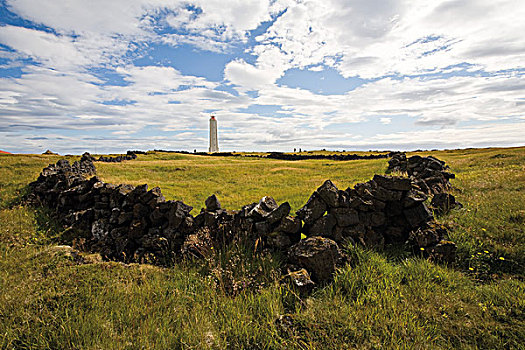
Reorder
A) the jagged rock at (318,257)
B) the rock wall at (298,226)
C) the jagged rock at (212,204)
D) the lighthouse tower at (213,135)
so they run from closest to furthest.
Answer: the jagged rock at (318,257), the rock wall at (298,226), the jagged rock at (212,204), the lighthouse tower at (213,135)

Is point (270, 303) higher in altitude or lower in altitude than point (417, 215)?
lower

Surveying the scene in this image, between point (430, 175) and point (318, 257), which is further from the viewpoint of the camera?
point (430, 175)

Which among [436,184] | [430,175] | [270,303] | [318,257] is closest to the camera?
[270,303]

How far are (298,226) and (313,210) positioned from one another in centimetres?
55

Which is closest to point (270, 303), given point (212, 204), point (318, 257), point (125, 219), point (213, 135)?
point (318, 257)

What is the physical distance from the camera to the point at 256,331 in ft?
13.1

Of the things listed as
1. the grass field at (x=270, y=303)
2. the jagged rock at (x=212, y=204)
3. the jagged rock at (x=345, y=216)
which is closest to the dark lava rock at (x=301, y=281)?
the grass field at (x=270, y=303)

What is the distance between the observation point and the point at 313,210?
6352 mm

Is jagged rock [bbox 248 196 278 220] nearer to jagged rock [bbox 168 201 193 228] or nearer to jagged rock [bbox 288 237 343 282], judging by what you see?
jagged rock [bbox 288 237 343 282]

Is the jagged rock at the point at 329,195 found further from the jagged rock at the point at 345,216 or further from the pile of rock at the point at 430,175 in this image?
the pile of rock at the point at 430,175

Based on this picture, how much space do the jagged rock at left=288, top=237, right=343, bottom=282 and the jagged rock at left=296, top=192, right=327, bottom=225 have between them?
33.2 inches

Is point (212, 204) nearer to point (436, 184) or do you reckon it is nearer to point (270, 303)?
point (270, 303)

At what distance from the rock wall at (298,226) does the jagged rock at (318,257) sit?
2 cm

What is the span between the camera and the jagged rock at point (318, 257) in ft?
16.9
